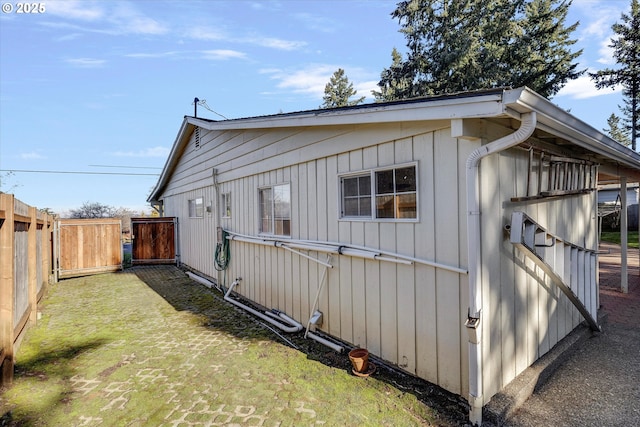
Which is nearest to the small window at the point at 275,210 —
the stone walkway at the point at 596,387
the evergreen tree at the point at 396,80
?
the stone walkway at the point at 596,387

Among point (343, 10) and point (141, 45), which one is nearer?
point (343, 10)

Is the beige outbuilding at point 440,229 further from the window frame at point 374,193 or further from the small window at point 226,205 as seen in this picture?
the small window at point 226,205

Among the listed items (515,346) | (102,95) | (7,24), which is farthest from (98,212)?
(515,346)

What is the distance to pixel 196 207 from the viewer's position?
9.83 metres

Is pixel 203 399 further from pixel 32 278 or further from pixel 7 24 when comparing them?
pixel 7 24

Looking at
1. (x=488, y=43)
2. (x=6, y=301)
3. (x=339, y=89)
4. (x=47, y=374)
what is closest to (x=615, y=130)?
(x=339, y=89)

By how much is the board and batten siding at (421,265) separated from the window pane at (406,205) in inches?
3.6

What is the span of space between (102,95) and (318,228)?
18571mm

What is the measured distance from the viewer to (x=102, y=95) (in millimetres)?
17406

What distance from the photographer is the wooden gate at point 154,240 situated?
37.4ft

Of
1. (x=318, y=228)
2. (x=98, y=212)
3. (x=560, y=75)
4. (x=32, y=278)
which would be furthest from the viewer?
(x=98, y=212)

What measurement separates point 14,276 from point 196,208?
5944 mm

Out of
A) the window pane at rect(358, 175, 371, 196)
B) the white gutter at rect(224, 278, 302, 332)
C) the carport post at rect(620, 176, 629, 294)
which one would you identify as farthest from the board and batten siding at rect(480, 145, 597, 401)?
the carport post at rect(620, 176, 629, 294)

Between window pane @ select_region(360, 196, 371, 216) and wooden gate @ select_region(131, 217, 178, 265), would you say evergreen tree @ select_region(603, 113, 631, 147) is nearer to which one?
wooden gate @ select_region(131, 217, 178, 265)
